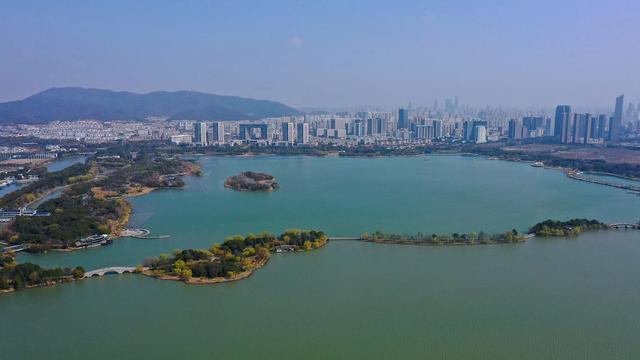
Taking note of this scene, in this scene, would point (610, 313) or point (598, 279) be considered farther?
point (598, 279)

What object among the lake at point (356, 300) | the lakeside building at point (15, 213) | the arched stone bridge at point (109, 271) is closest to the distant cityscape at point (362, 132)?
the lakeside building at point (15, 213)

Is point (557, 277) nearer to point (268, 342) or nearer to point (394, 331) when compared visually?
point (394, 331)

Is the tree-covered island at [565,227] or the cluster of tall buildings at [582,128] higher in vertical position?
the cluster of tall buildings at [582,128]

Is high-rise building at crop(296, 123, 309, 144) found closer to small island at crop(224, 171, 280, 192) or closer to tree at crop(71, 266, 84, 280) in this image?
small island at crop(224, 171, 280, 192)

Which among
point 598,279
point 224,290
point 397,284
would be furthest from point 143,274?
point 598,279

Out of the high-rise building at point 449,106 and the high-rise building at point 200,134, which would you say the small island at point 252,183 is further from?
the high-rise building at point 449,106
